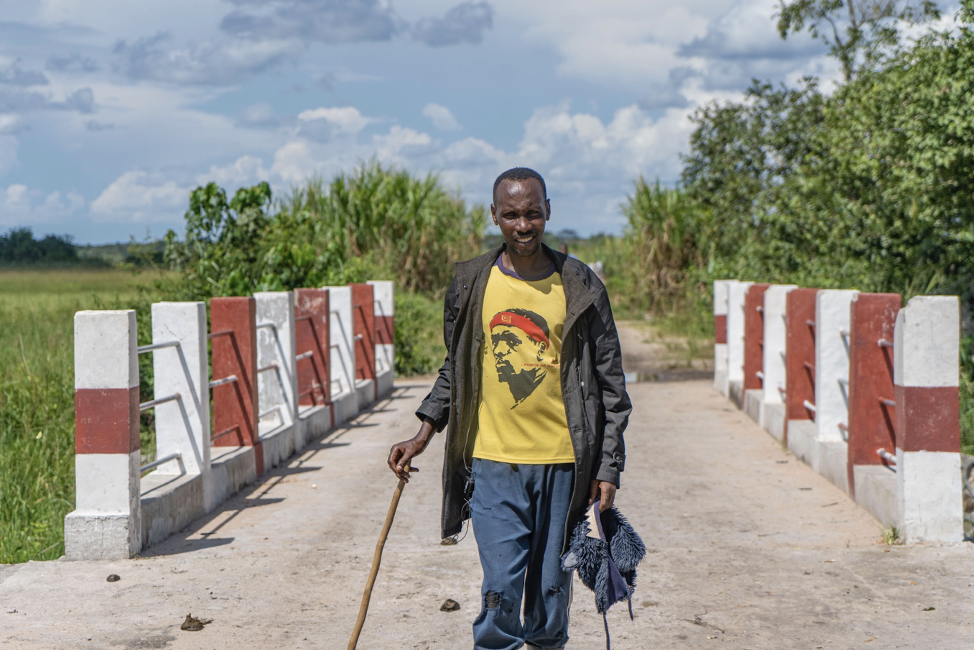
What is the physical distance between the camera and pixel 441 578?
5.73 metres

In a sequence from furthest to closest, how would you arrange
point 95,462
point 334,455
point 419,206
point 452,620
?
point 419,206, point 334,455, point 95,462, point 452,620

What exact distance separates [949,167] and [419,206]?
46.3 ft

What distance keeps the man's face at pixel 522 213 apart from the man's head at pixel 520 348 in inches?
9.1

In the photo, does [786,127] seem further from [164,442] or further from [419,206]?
[164,442]

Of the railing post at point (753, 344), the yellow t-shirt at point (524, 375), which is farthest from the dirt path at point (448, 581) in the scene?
the railing post at point (753, 344)

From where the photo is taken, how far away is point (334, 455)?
9.86m

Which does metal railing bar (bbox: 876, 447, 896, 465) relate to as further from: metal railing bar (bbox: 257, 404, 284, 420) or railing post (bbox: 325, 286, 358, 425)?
railing post (bbox: 325, 286, 358, 425)

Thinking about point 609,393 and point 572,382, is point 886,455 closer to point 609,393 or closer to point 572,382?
point 609,393

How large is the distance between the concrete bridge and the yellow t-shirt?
1405 mm

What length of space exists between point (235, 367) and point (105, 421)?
226 centimetres

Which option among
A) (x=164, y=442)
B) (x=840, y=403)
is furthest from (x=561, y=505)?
(x=840, y=403)

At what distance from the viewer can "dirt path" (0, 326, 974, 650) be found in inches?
189

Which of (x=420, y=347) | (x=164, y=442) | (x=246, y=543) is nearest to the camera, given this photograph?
(x=246, y=543)

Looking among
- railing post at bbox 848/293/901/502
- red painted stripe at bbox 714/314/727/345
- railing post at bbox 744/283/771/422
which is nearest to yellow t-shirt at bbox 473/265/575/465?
railing post at bbox 848/293/901/502
